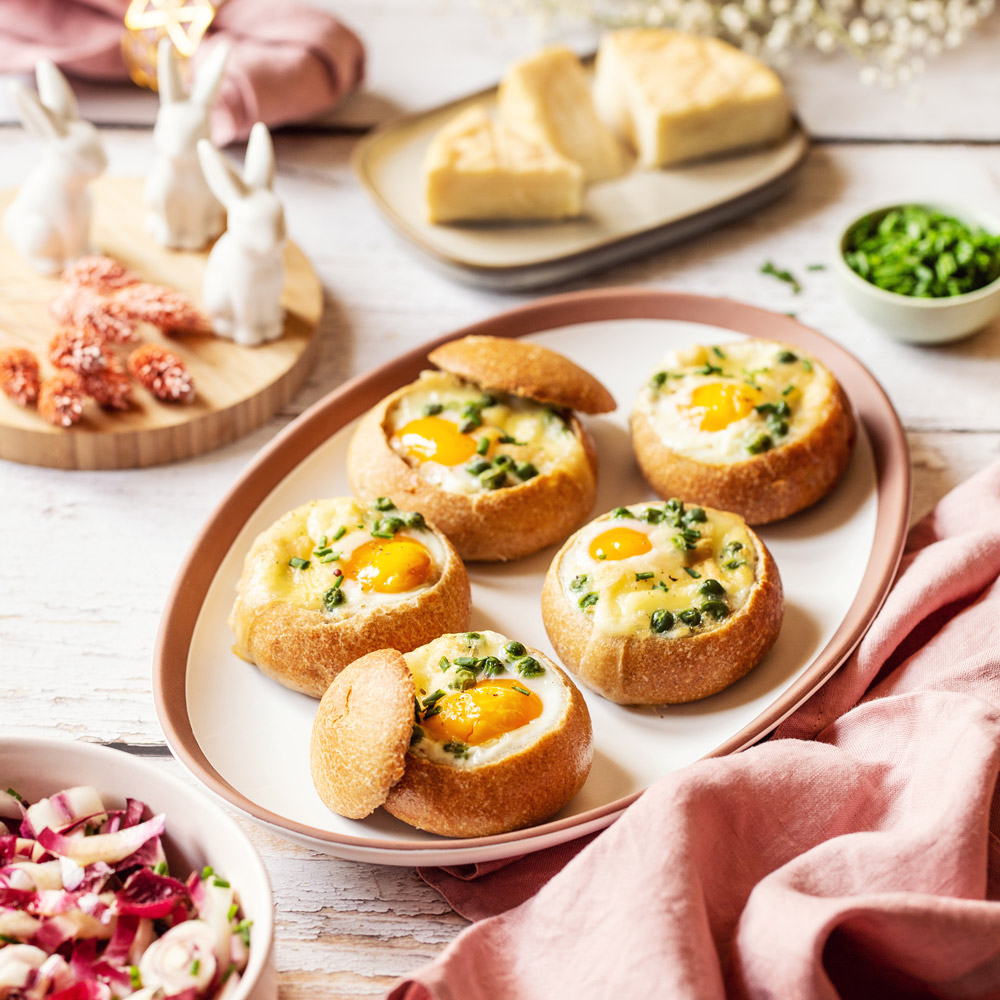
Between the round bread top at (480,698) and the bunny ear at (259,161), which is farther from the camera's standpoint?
the bunny ear at (259,161)

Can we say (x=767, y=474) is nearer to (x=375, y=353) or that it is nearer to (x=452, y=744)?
(x=452, y=744)

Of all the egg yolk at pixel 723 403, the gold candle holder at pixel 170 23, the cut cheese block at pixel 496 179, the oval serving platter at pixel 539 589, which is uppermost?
the gold candle holder at pixel 170 23

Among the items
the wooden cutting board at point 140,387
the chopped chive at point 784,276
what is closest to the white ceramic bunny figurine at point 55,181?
the wooden cutting board at point 140,387

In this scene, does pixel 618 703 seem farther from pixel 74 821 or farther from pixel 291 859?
pixel 74 821

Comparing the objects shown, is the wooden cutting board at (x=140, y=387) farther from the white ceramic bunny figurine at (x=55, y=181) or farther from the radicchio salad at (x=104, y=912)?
the radicchio salad at (x=104, y=912)

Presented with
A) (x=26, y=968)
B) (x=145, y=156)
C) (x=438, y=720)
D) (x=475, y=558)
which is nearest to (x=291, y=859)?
(x=438, y=720)

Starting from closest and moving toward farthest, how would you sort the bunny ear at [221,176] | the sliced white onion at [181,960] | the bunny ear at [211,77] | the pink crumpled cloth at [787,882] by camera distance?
the sliced white onion at [181,960], the pink crumpled cloth at [787,882], the bunny ear at [221,176], the bunny ear at [211,77]

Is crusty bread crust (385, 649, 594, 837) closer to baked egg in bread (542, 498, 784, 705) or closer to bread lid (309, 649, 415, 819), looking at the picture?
bread lid (309, 649, 415, 819)
